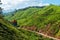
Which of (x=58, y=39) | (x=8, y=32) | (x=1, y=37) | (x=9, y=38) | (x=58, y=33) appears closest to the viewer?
(x=1, y=37)

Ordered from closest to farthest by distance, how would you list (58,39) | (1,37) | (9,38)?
(1,37) < (9,38) < (58,39)

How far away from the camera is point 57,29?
199 meters

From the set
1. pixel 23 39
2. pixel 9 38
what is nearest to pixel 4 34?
pixel 9 38

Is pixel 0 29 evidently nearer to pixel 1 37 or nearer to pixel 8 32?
pixel 8 32

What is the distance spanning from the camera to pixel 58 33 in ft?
628

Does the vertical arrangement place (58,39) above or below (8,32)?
below

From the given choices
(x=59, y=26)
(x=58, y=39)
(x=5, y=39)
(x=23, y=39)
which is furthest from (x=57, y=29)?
(x=5, y=39)

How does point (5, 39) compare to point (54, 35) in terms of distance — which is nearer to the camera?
point (5, 39)

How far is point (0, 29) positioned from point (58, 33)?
105m

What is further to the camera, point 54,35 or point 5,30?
point 54,35

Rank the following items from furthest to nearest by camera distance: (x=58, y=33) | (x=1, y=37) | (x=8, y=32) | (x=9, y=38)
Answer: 1. (x=58, y=33)
2. (x=8, y=32)
3. (x=9, y=38)
4. (x=1, y=37)

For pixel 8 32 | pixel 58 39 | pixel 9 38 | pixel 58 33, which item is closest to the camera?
pixel 9 38

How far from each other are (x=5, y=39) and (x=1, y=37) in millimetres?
2157

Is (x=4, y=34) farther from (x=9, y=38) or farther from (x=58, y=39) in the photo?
(x=58, y=39)
